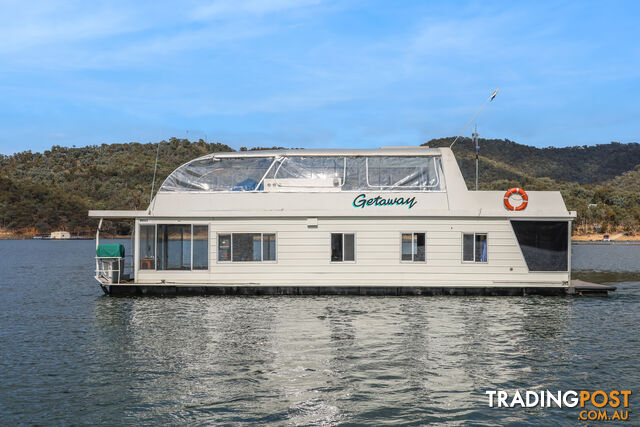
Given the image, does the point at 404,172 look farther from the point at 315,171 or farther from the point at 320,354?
the point at 320,354

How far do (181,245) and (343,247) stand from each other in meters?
6.92

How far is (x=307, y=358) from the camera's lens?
49.1 feet

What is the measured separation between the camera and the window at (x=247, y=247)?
79.8 ft

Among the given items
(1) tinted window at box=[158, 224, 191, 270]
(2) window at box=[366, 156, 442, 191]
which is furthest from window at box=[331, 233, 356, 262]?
(1) tinted window at box=[158, 224, 191, 270]

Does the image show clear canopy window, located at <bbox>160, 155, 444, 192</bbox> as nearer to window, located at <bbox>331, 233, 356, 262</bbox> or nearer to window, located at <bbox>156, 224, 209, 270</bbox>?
window, located at <bbox>156, 224, 209, 270</bbox>

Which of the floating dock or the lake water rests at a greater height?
the floating dock

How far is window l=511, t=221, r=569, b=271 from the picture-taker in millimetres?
23828

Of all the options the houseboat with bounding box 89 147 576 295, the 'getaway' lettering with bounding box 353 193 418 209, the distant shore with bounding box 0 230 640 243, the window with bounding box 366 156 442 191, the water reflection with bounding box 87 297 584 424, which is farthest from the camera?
the distant shore with bounding box 0 230 640 243

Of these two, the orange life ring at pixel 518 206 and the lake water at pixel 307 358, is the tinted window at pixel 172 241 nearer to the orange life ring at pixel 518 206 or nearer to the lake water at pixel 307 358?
the lake water at pixel 307 358

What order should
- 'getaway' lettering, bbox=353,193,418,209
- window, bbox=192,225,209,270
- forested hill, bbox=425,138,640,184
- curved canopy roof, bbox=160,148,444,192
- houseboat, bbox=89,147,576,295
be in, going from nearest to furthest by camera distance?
houseboat, bbox=89,147,576,295, 'getaway' lettering, bbox=353,193,418,209, window, bbox=192,225,209,270, curved canopy roof, bbox=160,148,444,192, forested hill, bbox=425,138,640,184

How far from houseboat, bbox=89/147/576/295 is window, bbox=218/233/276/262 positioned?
0.04 meters

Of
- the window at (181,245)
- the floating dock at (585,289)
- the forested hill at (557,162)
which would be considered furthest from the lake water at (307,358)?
the forested hill at (557,162)

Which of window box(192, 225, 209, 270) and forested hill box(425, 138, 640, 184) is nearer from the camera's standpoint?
window box(192, 225, 209, 270)

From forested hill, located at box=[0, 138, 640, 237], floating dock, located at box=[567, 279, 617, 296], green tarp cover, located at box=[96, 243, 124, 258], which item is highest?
forested hill, located at box=[0, 138, 640, 237]
